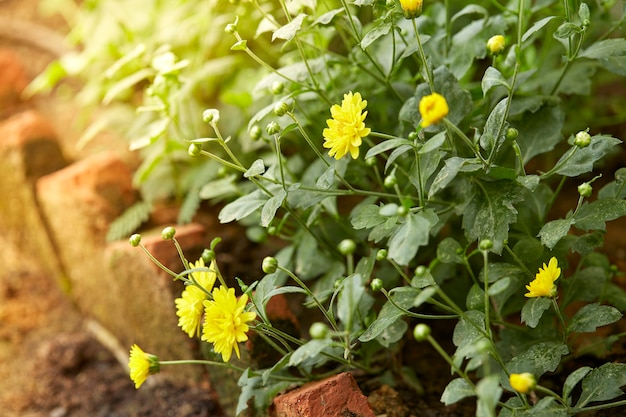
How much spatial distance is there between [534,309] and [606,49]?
52 centimetres

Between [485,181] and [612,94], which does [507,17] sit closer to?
[485,181]

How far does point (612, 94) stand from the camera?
7.45 feet

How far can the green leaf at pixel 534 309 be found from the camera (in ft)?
3.40

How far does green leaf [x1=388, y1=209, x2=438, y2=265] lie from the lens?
0.92 metres

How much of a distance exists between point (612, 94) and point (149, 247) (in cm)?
170

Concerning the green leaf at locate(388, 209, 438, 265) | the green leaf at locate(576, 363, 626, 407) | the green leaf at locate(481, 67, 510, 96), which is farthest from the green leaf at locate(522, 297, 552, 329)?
the green leaf at locate(481, 67, 510, 96)

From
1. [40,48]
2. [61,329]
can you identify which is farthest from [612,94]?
[40,48]

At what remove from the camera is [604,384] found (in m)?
1.03

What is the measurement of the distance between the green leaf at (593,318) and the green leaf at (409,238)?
0.34 metres

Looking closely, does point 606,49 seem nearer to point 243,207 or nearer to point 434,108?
point 434,108

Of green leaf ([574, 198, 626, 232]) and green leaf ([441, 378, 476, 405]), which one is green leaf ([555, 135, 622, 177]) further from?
green leaf ([441, 378, 476, 405])

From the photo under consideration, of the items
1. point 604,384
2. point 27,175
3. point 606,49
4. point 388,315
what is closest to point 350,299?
point 388,315

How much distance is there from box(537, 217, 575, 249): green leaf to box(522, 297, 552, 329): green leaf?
9 centimetres

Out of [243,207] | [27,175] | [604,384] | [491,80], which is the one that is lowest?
[604,384]
